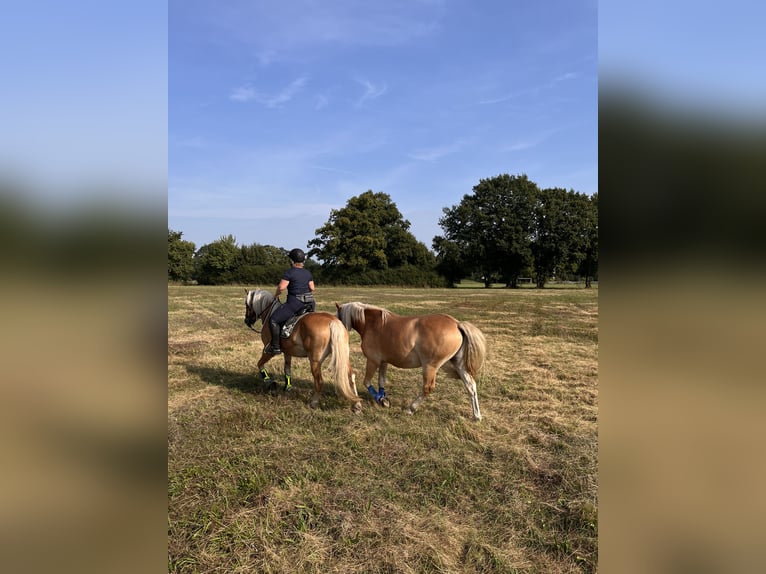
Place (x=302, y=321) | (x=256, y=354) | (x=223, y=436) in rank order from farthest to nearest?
1. (x=256, y=354)
2. (x=302, y=321)
3. (x=223, y=436)

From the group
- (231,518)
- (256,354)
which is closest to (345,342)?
(231,518)

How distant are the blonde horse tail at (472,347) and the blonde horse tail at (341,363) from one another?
1.65 m

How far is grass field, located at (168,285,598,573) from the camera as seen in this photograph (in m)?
2.94

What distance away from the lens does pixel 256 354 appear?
9.23m

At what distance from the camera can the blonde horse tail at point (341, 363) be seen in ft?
17.6

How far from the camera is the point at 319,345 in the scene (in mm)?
5730

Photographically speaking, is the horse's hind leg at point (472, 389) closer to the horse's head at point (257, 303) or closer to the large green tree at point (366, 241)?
the horse's head at point (257, 303)

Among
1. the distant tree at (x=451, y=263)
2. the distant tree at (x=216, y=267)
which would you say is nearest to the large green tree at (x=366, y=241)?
the distant tree at (x=451, y=263)

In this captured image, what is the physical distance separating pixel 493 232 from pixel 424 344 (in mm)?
43525

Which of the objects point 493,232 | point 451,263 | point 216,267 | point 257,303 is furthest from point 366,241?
point 257,303

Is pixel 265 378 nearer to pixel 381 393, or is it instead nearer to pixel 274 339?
pixel 274 339

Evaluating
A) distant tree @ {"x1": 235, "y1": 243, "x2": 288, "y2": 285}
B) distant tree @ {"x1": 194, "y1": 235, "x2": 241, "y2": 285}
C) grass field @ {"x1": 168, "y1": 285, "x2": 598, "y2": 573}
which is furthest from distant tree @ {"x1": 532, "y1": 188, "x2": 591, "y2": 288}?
grass field @ {"x1": 168, "y1": 285, "x2": 598, "y2": 573}
